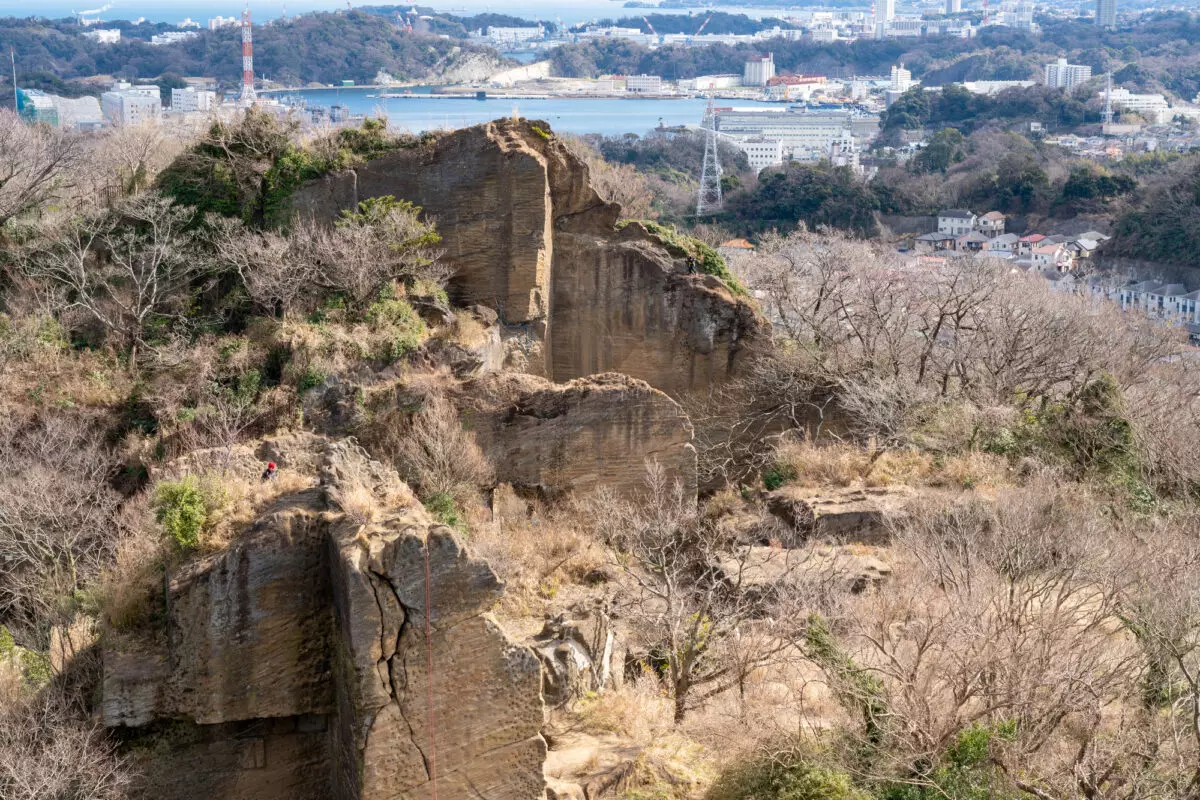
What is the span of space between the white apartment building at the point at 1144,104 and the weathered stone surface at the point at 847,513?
119 meters

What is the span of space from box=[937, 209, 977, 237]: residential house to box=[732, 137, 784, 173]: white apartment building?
41318 mm

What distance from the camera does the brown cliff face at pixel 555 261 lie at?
25641 mm

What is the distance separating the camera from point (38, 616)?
19797 mm

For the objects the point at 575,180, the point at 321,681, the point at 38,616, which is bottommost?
the point at 38,616

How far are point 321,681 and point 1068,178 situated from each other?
75.2m

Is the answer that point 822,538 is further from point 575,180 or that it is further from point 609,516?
point 575,180

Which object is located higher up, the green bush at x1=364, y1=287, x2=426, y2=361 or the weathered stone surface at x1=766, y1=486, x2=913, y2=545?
the green bush at x1=364, y1=287, x2=426, y2=361

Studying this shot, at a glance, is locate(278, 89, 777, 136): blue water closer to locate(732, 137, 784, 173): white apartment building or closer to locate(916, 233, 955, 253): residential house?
locate(732, 137, 784, 173): white apartment building

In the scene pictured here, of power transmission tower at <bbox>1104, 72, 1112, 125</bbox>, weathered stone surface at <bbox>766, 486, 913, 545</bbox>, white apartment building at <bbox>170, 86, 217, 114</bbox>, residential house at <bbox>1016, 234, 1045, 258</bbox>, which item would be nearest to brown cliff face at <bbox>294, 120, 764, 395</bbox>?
weathered stone surface at <bbox>766, 486, 913, 545</bbox>

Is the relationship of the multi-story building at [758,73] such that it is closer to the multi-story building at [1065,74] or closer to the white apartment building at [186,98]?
the multi-story building at [1065,74]

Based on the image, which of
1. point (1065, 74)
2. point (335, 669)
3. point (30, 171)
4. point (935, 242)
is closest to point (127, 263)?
point (30, 171)

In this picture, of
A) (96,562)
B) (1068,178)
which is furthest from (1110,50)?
(96,562)

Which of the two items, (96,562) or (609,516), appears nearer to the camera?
(96,562)

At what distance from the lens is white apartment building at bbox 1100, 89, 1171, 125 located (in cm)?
13212
